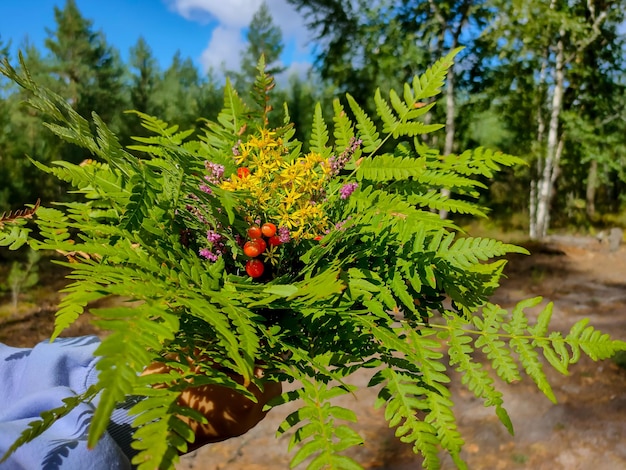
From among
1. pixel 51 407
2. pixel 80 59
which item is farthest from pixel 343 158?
pixel 80 59

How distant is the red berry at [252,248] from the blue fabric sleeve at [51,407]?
311mm

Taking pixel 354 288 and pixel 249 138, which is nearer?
pixel 354 288

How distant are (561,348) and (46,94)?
905 mm

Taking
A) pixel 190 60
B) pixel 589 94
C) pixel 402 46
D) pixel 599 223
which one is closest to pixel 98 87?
pixel 402 46

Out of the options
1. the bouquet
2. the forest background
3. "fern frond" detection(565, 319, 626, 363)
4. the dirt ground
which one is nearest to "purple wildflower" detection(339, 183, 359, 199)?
the bouquet

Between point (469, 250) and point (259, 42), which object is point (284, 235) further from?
point (259, 42)

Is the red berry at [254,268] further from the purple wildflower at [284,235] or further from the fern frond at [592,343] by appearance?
the fern frond at [592,343]

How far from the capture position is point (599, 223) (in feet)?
52.9

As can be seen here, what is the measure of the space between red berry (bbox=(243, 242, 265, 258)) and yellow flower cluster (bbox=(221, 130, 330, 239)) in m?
0.06

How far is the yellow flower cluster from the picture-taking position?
88 cm

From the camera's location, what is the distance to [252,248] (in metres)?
0.84

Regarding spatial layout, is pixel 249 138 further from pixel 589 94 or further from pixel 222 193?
pixel 589 94

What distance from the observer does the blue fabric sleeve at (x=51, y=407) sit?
0.80m

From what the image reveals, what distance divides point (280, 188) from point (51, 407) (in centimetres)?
60
